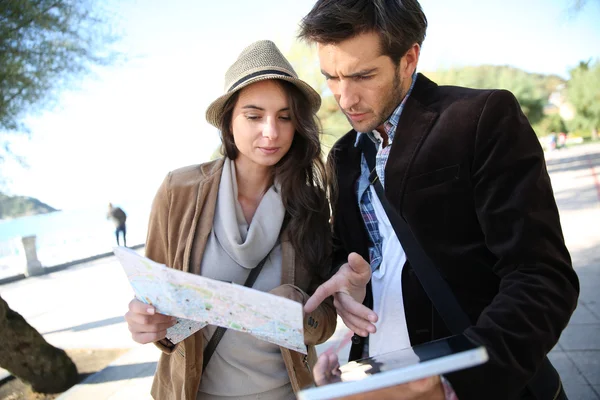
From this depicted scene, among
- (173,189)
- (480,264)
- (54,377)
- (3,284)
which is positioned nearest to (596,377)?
(480,264)

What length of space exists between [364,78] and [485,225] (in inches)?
27.0

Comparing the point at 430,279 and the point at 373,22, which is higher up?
Result: the point at 373,22

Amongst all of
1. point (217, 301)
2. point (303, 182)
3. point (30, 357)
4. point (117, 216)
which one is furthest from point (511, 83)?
point (217, 301)

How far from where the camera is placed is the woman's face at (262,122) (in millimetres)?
1967

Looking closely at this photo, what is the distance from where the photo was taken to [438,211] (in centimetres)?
138

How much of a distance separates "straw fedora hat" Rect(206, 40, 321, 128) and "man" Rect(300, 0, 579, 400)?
319mm

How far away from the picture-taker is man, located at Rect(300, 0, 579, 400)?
3.59 feet

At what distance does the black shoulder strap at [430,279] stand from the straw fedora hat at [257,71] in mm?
772

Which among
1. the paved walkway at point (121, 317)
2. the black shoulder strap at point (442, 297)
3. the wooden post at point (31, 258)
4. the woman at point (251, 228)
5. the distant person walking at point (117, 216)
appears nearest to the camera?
the black shoulder strap at point (442, 297)

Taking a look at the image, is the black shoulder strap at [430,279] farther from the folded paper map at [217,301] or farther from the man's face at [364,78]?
the folded paper map at [217,301]

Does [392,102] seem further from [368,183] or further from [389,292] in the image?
[389,292]

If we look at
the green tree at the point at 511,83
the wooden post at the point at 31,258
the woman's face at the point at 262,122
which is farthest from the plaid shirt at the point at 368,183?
the green tree at the point at 511,83

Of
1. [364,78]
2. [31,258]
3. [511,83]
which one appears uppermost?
[511,83]

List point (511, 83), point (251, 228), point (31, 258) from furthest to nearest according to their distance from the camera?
point (511, 83), point (31, 258), point (251, 228)
